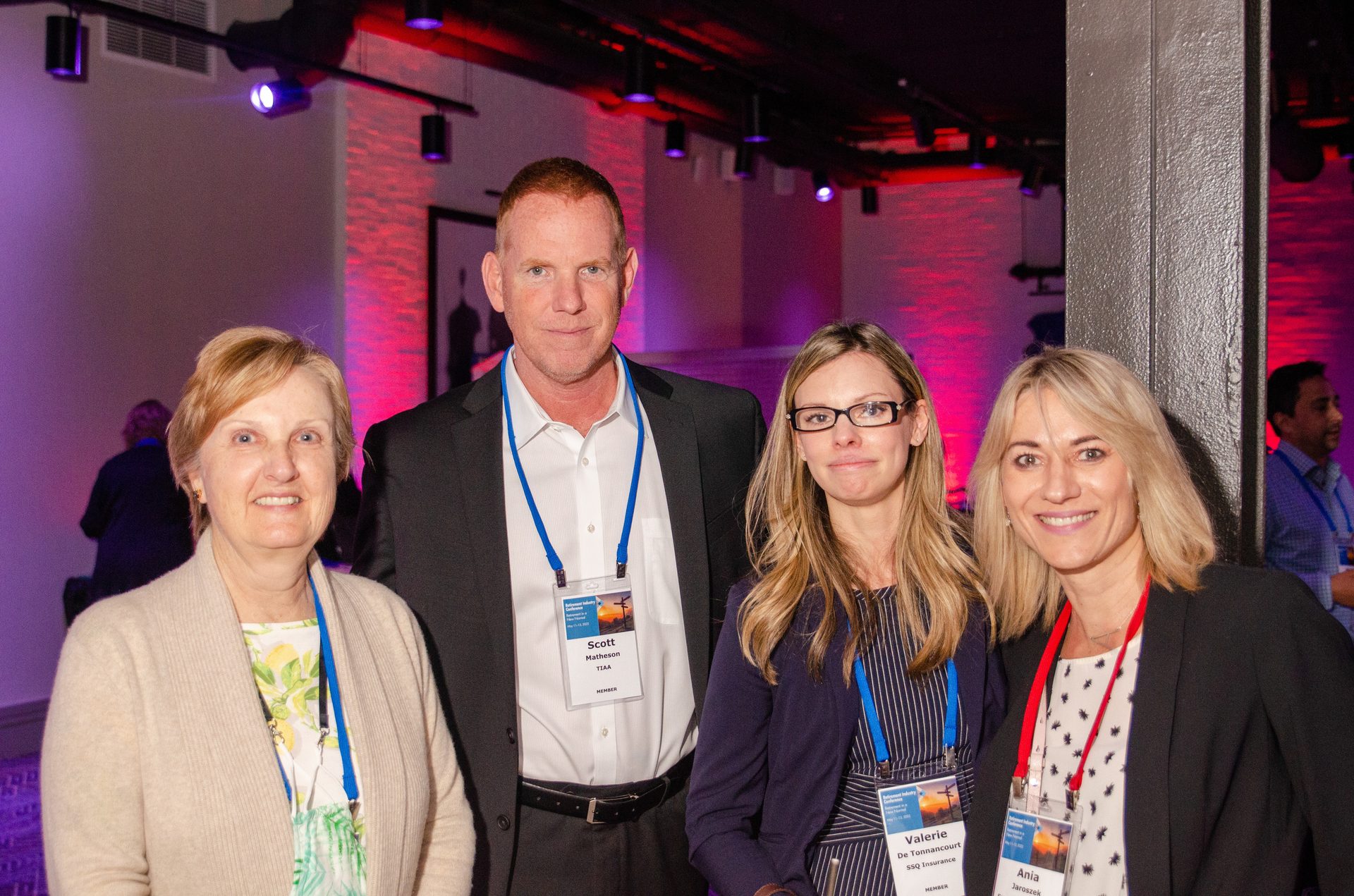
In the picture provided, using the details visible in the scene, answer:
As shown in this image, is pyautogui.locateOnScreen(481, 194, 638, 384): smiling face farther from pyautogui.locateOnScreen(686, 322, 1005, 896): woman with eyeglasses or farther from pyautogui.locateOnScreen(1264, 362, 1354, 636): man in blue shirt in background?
pyautogui.locateOnScreen(1264, 362, 1354, 636): man in blue shirt in background

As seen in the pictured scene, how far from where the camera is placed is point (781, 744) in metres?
1.91

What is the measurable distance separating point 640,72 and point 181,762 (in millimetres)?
6821

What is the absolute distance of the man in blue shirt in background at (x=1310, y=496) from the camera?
15.3ft

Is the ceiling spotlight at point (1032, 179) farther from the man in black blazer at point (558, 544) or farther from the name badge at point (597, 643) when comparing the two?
the name badge at point (597, 643)

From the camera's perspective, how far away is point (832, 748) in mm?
1868

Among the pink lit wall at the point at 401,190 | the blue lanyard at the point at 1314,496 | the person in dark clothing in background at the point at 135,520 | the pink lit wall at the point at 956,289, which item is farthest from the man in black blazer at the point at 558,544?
the pink lit wall at the point at 956,289

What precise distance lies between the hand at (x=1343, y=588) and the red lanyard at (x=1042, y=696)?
338 cm

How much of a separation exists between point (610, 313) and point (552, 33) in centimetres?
603

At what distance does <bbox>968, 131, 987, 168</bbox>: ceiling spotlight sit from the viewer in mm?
11125

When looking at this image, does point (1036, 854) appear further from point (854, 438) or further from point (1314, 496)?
point (1314, 496)

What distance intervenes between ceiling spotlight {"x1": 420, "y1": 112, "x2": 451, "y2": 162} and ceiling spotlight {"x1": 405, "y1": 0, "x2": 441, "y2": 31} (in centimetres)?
146

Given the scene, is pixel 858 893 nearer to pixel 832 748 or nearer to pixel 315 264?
pixel 832 748

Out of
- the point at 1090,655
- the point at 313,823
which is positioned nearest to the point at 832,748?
the point at 1090,655

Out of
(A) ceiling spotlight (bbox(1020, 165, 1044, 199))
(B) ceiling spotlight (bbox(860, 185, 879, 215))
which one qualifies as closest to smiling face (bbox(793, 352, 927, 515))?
(A) ceiling spotlight (bbox(1020, 165, 1044, 199))
